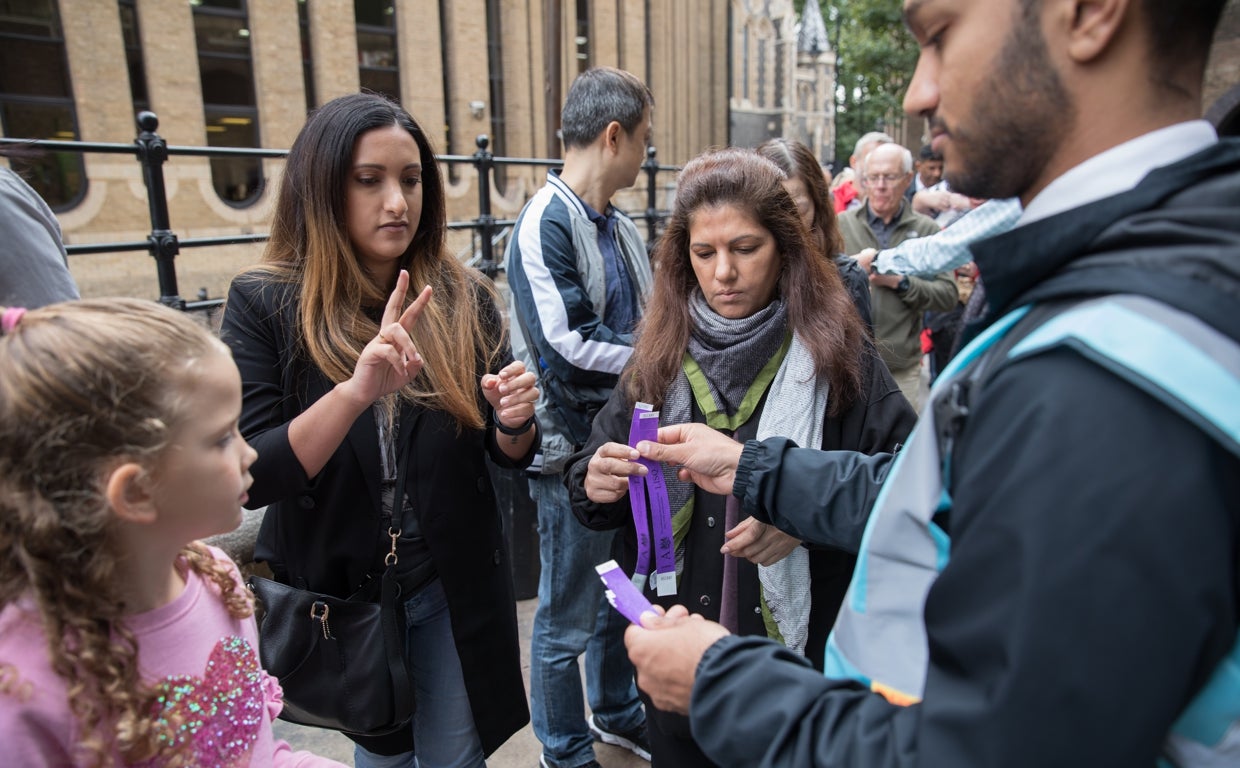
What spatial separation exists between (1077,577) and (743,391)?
4.39ft

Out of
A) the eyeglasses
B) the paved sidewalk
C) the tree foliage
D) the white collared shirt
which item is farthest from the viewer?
the tree foliage

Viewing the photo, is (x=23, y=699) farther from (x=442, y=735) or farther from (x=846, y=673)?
(x=442, y=735)

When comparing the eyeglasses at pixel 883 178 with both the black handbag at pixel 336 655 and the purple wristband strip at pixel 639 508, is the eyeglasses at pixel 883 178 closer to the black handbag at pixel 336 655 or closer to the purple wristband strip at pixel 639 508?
the purple wristband strip at pixel 639 508

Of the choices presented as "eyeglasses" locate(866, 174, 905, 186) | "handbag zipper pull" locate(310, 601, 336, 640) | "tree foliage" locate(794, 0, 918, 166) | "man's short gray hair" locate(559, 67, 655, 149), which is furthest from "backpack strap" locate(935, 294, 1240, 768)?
"tree foliage" locate(794, 0, 918, 166)

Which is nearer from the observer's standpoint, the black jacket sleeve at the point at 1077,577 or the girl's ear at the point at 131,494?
the black jacket sleeve at the point at 1077,577

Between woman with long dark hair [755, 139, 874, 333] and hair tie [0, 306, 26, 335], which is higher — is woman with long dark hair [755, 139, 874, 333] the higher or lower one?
the higher one

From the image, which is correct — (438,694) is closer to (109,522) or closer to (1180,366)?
(109,522)

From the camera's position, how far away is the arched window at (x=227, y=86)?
42.9 ft

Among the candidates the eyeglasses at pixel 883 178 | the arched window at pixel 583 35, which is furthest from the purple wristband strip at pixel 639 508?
the arched window at pixel 583 35

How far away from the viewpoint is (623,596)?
1404mm

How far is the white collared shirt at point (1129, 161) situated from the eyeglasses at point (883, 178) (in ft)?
12.9

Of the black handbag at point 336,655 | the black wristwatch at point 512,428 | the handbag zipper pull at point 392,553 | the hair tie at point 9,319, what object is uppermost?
the hair tie at point 9,319

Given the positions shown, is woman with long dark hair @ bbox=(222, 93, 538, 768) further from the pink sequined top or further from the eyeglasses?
the eyeglasses

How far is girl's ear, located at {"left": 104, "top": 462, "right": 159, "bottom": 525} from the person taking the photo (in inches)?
43.2
